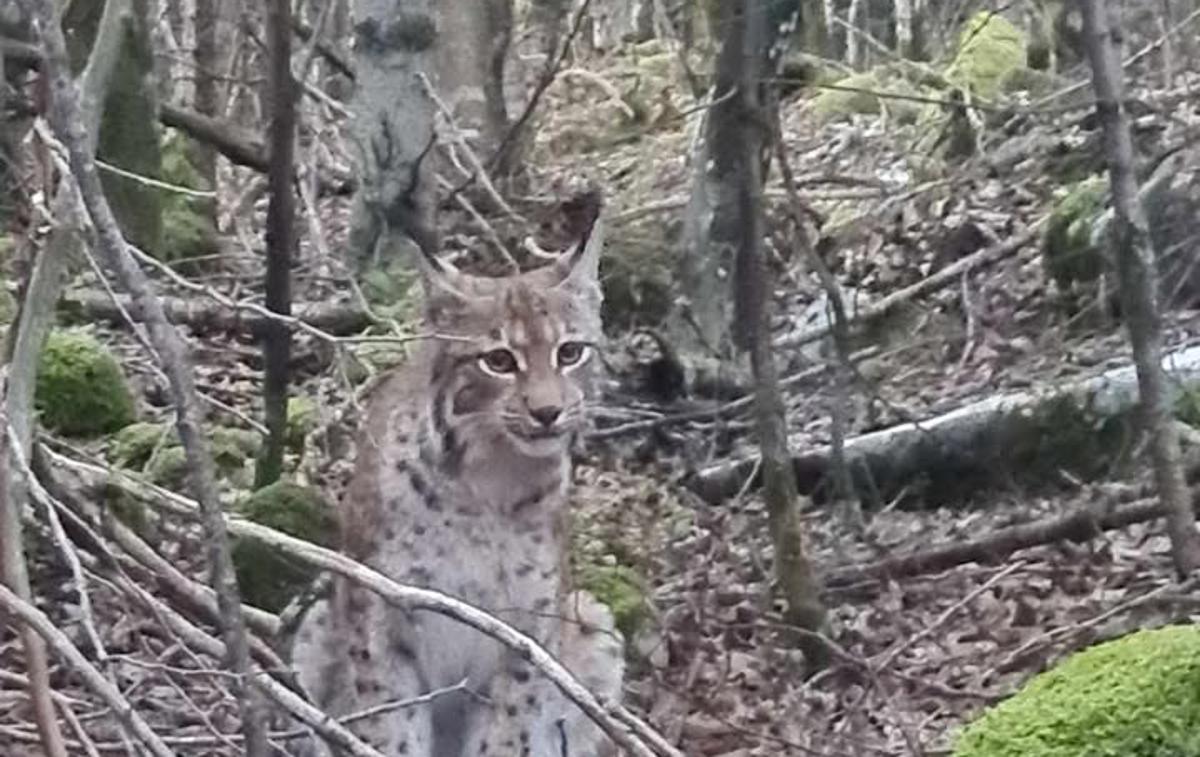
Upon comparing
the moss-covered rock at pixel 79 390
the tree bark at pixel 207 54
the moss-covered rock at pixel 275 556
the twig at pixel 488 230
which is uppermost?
the tree bark at pixel 207 54

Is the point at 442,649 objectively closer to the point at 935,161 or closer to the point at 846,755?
the point at 846,755

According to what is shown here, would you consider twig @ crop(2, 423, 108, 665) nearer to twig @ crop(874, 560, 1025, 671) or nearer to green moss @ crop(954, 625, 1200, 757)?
green moss @ crop(954, 625, 1200, 757)

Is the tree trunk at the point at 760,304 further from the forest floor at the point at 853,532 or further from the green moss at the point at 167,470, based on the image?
the green moss at the point at 167,470

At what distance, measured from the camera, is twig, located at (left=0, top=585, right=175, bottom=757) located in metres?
3.93

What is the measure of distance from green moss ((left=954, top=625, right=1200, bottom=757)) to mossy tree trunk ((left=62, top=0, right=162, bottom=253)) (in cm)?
588

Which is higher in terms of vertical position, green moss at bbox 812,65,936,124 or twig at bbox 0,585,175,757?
green moss at bbox 812,65,936,124

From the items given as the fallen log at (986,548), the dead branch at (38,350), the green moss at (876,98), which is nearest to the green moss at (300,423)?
the fallen log at (986,548)

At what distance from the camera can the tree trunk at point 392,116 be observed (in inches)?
356

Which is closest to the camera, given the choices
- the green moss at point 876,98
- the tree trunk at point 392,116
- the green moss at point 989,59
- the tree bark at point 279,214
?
the tree bark at point 279,214

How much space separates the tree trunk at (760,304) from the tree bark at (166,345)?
10.0 feet

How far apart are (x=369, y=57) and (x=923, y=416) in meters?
2.56

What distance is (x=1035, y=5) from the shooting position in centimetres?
1389

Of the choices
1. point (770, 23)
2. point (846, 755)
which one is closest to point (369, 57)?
point (770, 23)

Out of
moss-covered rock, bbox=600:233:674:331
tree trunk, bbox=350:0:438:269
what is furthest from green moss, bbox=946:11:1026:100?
tree trunk, bbox=350:0:438:269
